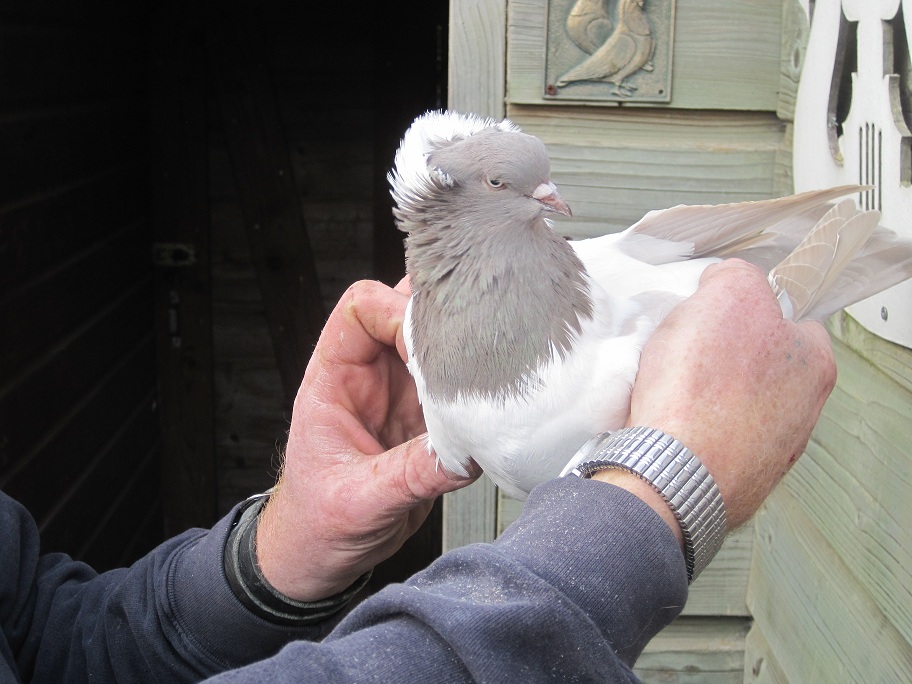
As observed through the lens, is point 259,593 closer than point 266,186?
Yes

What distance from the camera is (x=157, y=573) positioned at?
1.41 meters

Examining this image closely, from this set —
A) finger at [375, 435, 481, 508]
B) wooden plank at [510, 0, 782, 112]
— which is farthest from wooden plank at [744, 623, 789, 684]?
wooden plank at [510, 0, 782, 112]

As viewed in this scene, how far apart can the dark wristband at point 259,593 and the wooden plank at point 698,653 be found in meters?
0.65

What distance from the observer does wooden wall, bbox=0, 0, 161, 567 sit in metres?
2.17

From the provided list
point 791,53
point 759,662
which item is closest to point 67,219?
point 791,53

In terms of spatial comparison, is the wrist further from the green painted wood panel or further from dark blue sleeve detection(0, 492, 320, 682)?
dark blue sleeve detection(0, 492, 320, 682)

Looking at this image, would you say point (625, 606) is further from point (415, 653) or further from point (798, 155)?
point (798, 155)

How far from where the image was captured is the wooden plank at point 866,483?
1130 millimetres

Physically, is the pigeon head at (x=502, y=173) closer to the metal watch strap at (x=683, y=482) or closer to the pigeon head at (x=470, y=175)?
the pigeon head at (x=470, y=175)

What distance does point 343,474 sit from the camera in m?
1.36

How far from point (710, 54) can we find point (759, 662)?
1.09 m

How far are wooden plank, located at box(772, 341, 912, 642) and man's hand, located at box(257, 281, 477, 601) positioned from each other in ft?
1.80

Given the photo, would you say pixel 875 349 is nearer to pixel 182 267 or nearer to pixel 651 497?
pixel 651 497

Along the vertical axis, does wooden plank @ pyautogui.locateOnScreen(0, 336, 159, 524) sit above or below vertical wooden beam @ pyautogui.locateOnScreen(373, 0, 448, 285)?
below
